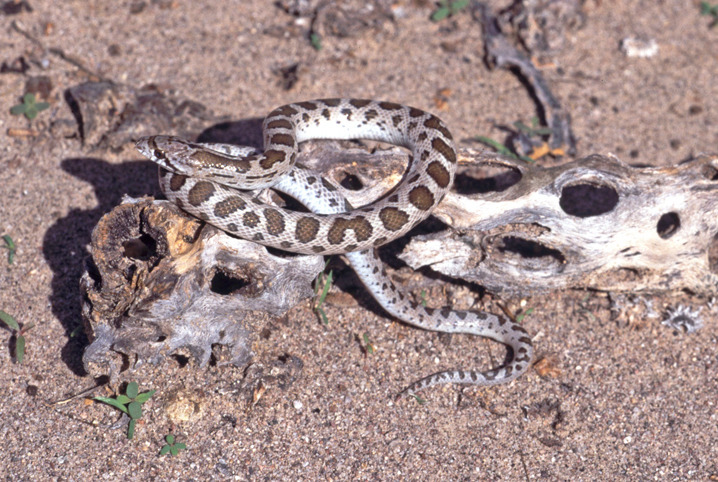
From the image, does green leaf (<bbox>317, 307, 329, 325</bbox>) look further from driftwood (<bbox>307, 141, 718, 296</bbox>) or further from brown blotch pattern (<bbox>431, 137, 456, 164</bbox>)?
brown blotch pattern (<bbox>431, 137, 456, 164</bbox>)

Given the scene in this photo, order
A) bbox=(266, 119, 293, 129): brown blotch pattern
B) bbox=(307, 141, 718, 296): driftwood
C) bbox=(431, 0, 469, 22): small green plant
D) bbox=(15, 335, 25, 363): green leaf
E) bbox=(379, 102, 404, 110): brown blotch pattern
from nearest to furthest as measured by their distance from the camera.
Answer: bbox=(15, 335, 25, 363): green leaf
bbox=(307, 141, 718, 296): driftwood
bbox=(266, 119, 293, 129): brown blotch pattern
bbox=(379, 102, 404, 110): brown blotch pattern
bbox=(431, 0, 469, 22): small green plant

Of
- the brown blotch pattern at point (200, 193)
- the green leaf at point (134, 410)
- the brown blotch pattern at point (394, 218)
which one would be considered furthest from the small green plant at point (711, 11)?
the green leaf at point (134, 410)

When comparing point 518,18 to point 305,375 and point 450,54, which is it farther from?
point 305,375

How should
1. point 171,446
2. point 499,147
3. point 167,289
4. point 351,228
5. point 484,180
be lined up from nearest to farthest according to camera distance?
point 167,289 → point 171,446 → point 351,228 → point 484,180 → point 499,147

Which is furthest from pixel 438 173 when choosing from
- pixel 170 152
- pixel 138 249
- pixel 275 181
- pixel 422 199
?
pixel 138 249

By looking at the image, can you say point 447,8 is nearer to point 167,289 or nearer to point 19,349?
point 167,289

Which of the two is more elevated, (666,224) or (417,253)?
(666,224)

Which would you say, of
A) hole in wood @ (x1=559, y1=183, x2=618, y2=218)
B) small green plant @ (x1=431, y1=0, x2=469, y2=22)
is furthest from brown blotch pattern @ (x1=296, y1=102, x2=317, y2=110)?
small green plant @ (x1=431, y1=0, x2=469, y2=22)
